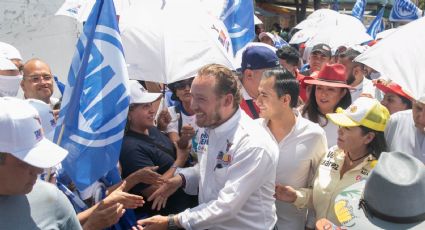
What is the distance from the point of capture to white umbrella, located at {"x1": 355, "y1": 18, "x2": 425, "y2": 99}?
271 cm

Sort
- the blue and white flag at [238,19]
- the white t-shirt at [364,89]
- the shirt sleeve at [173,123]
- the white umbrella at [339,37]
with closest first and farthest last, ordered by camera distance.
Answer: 1. the shirt sleeve at [173,123]
2. the blue and white flag at [238,19]
3. the white t-shirt at [364,89]
4. the white umbrella at [339,37]

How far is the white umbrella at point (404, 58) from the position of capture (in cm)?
271

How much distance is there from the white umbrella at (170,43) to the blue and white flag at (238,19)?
1250 mm

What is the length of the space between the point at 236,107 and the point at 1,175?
1365 mm

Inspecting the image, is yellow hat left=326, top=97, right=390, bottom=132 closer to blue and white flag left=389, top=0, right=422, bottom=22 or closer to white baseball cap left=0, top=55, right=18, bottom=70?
white baseball cap left=0, top=55, right=18, bottom=70

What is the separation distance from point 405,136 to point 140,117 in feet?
5.99

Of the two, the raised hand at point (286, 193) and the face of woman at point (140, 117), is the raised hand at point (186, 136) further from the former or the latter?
the raised hand at point (286, 193)

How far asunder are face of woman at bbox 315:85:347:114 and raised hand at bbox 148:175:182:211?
4.85 ft

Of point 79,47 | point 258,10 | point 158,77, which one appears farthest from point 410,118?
point 258,10

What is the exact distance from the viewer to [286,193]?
302 centimetres

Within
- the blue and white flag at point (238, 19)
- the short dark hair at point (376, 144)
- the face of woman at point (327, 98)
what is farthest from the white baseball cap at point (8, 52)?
the short dark hair at point (376, 144)

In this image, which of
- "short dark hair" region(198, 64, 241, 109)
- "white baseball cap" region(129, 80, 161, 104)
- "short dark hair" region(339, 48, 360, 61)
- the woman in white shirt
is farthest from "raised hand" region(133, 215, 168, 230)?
"short dark hair" region(339, 48, 360, 61)

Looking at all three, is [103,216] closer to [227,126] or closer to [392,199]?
[227,126]

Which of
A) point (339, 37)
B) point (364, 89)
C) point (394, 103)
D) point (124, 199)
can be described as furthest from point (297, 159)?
point (339, 37)
